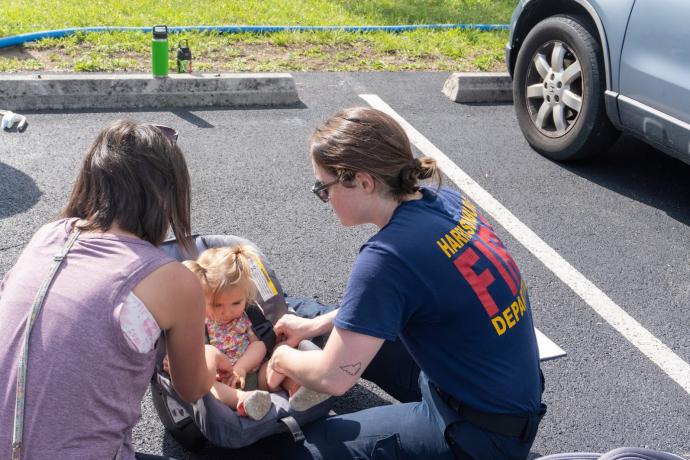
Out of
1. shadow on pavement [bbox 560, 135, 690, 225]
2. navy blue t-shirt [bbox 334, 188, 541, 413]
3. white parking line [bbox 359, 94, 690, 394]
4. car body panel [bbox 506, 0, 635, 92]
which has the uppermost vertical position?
car body panel [bbox 506, 0, 635, 92]

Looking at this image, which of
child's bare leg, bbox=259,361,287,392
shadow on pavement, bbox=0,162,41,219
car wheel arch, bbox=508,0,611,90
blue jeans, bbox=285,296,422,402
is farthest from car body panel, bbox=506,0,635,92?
shadow on pavement, bbox=0,162,41,219

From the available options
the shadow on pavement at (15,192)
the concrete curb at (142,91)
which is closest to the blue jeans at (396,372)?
the shadow on pavement at (15,192)

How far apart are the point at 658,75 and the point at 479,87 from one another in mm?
2201

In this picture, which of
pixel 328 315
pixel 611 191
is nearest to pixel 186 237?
pixel 328 315

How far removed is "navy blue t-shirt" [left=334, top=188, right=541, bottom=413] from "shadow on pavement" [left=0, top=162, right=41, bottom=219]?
9.61 ft

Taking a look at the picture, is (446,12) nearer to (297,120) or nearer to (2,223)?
(297,120)

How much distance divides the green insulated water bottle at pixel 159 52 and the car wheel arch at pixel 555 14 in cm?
271

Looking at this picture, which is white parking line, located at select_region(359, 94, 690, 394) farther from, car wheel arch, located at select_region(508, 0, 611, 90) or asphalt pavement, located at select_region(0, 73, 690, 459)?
car wheel arch, located at select_region(508, 0, 611, 90)

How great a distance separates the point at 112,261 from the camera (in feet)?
6.89

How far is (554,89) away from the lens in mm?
5719

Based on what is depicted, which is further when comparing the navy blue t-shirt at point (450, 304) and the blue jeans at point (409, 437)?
the blue jeans at point (409, 437)

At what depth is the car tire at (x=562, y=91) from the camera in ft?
17.8

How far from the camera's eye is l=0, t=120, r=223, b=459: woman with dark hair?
201cm

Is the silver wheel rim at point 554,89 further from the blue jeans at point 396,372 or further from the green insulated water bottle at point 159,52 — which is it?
the blue jeans at point 396,372
